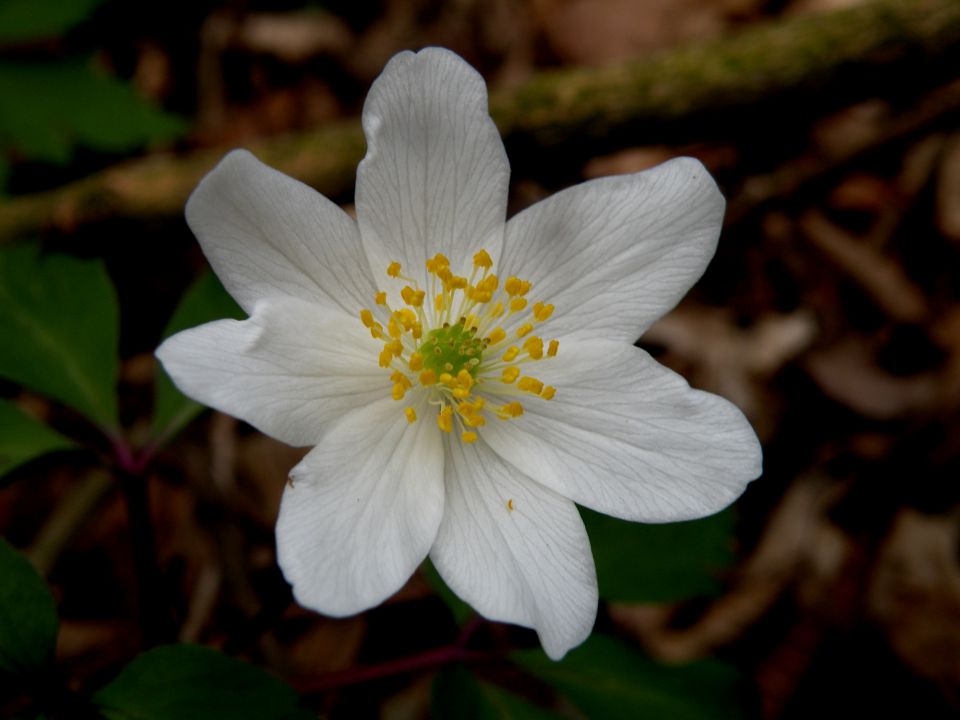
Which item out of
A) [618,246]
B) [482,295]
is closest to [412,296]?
[482,295]

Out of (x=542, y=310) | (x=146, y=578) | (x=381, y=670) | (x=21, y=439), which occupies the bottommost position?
(x=381, y=670)

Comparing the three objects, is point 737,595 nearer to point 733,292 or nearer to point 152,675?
point 733,292

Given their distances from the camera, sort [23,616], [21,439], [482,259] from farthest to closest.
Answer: [21,439], [482,259], [23,616]

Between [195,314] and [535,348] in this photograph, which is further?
[195,314]

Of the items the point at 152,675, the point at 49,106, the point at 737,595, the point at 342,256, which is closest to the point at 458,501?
the point at 342,256

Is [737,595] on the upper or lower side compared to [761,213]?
lower

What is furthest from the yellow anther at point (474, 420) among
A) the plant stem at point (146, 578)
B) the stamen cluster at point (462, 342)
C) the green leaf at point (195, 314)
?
the plant stem at point (146, 578)

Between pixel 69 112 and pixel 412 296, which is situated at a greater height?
pixel 412 296

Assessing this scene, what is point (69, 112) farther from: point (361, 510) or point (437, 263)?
point (361, 510)

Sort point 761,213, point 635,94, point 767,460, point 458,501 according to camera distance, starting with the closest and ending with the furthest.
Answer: point 458,501, point 635,94, point 767,460, point 761,213
